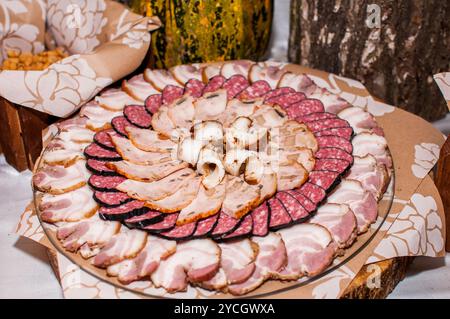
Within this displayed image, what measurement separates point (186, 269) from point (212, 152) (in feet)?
1.07

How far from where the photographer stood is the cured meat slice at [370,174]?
1510 mm

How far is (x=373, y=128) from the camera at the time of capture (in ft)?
5.55

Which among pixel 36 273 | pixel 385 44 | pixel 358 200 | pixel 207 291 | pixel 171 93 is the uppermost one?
pixel 385 44

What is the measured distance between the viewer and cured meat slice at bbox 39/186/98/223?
1.45 metres

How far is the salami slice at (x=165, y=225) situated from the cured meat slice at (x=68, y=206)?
0.15m

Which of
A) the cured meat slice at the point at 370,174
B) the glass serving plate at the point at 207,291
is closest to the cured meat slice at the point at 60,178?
the glass serving plate at the point at 207,291

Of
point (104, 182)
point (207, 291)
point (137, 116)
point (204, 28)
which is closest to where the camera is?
point (207, 291)

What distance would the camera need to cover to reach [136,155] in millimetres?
1602

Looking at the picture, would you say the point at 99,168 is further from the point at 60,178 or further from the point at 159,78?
the point at 159,78

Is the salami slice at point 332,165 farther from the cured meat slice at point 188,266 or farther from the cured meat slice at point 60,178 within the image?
the cured meat slice at point 60,178

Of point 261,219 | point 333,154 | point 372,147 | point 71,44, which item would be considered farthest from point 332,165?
point 71,44

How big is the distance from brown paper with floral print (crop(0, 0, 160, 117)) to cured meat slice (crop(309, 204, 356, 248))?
31.1 inches

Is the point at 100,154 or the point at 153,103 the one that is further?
the point at 153,103

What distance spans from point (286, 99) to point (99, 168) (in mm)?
574
